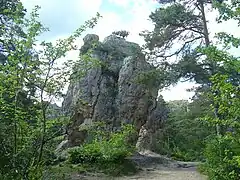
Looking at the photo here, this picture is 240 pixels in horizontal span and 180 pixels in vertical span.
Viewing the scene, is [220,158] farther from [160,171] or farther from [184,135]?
[184,135]

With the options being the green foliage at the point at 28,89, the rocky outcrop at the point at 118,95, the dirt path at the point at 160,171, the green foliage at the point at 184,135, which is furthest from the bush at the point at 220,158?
the rocky outcrop at the point at 118,95

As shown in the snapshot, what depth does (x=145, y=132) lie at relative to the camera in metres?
19.8

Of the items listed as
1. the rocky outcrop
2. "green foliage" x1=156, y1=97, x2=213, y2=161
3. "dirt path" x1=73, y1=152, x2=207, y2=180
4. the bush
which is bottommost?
"dirt path" x1=73, y1=152, x2=207, y2=180

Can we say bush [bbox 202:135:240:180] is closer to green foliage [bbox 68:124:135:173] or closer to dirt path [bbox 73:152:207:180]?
dirt path [bbox 73:152:207:180]

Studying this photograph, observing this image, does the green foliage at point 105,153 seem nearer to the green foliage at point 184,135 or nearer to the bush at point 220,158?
the bush at point 220,158

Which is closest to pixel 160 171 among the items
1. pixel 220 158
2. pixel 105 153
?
pixel 105 153

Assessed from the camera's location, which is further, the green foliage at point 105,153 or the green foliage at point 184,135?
the green foliage at point 184,135

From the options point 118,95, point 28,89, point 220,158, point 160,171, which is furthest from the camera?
point 118,95

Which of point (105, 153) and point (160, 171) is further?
point (160, 171)

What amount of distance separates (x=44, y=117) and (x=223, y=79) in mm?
2228

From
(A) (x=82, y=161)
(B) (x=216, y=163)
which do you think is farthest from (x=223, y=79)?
(A) (x=82, y=161)

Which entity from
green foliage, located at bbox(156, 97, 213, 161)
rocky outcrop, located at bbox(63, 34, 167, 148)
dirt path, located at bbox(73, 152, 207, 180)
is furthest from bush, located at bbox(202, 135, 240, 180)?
rocky outcrop, located at bbox(63, 34, 167, 148)

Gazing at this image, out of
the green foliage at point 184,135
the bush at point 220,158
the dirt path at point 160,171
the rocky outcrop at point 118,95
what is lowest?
the dirt path at point 160,171

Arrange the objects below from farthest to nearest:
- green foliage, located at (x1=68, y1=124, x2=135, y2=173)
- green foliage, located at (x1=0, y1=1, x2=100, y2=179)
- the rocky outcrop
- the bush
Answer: the rocky outcrop → green foliage, located at (x1=68, y1=124, x2=135, y2=173) → the bush → green foliage, located at (x1=0, y1=1, x2=100, y2=179)
